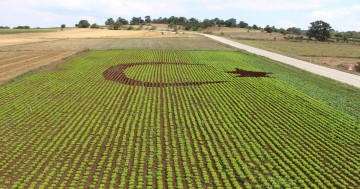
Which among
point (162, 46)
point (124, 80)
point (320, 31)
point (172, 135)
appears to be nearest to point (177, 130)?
point (172, 135)

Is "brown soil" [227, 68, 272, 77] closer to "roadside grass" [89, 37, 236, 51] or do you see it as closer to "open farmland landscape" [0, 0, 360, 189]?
"open farmland landscape" [0, 0, 360, 189]

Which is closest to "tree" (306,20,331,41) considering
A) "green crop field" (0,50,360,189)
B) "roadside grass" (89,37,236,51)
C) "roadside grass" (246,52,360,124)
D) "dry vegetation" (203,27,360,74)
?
"dry vegetation" (203,27,360,74)

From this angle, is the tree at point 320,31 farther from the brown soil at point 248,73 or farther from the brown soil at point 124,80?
the brown soil at point 124,80

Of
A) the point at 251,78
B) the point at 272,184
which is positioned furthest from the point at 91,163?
the point at 251,78

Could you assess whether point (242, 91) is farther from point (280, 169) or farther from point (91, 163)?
point (91, 163)

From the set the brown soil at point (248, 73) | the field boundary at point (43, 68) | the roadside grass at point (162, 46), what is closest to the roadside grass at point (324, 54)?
the roadside grass at point (162, 46)

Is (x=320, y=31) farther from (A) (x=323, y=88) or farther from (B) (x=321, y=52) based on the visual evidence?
(A) (x=323, y=88)
